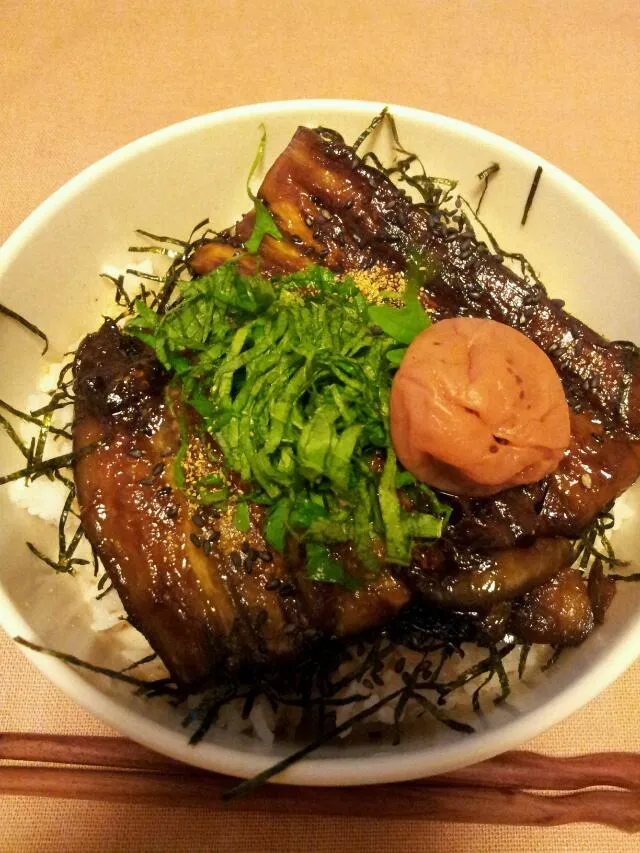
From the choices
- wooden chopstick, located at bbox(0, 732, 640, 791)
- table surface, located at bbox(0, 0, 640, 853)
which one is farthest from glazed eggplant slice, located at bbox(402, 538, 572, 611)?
table surface, located at bbox(0, 0, 640, 853)

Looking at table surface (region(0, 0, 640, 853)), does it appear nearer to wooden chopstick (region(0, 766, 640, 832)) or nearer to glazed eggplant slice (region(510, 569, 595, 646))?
glazed eggplant slice (region(510, 569, 595, 646))

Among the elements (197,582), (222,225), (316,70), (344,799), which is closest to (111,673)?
(197,582)

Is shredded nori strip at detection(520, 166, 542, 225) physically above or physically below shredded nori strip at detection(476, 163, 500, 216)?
below

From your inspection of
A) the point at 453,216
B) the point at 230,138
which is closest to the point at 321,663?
the point at 453,216

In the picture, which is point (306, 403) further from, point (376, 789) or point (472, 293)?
point (376, 789)

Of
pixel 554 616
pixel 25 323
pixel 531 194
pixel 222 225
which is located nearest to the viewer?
pixel 554 616

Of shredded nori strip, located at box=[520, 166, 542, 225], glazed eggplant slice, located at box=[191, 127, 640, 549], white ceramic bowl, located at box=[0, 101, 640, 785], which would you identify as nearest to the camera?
white ceramic bowl, located at box=[0, 101, 640, 785]
